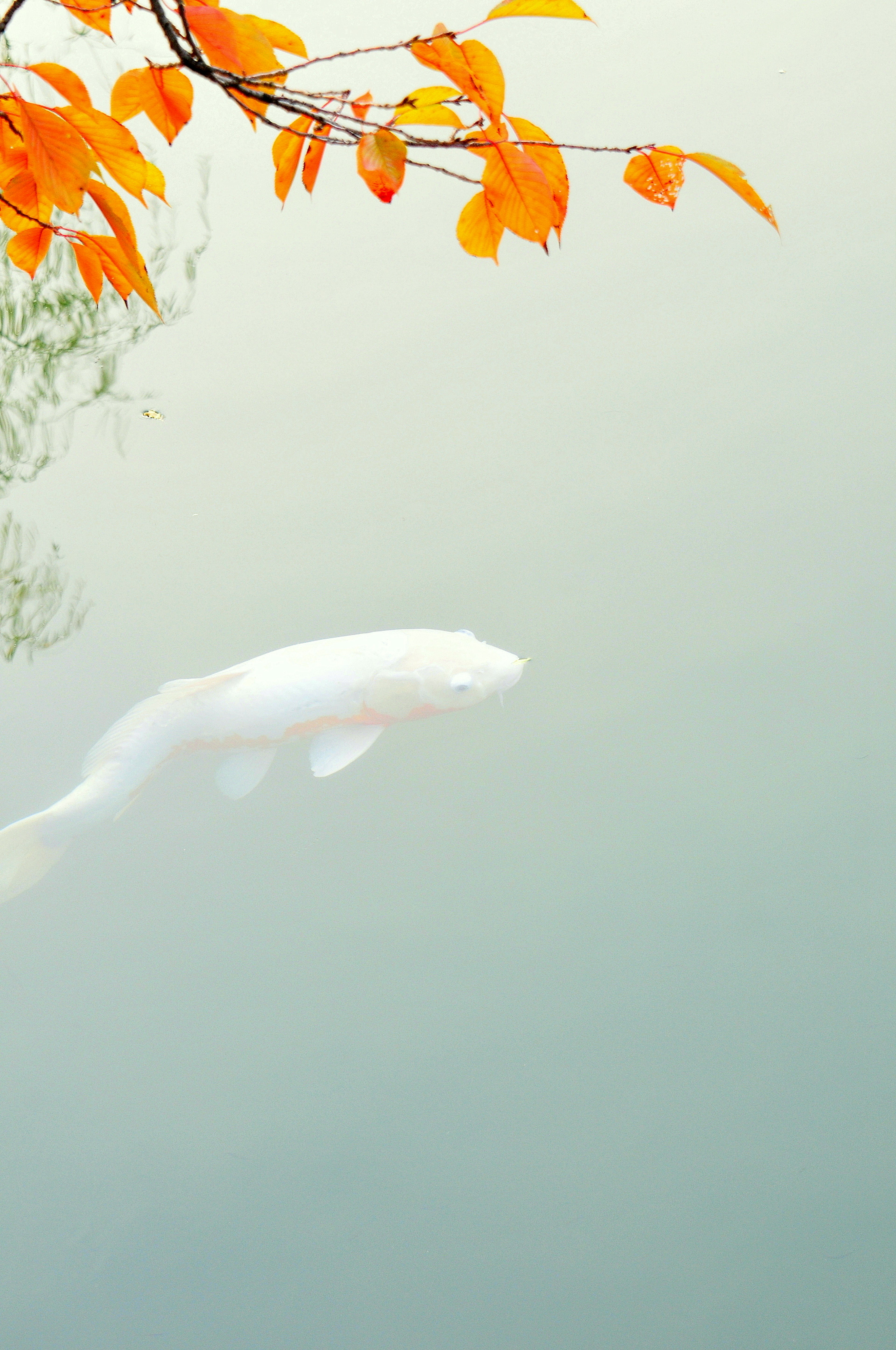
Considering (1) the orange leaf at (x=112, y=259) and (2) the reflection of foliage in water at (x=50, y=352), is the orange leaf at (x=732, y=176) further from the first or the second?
(2) the reflection of foliage in water at (x=50, y=352)

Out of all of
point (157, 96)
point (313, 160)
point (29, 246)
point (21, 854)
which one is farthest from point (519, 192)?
point (21, 854)

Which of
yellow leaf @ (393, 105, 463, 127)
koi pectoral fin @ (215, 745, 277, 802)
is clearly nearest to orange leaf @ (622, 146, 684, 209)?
yellow leaf @ (393, 105, 463, 127)

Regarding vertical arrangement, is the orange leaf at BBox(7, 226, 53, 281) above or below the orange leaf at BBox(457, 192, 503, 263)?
above

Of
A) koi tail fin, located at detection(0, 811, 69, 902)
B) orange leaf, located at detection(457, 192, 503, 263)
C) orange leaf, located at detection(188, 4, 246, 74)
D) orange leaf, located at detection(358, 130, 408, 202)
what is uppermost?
orange leaf, located at detection(188, 4, 246, 74)

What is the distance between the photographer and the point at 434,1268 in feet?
3.81

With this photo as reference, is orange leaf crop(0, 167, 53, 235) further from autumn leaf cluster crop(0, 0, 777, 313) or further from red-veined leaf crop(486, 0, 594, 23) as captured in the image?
red-veined leaf crop(486, 0, 594, 23)

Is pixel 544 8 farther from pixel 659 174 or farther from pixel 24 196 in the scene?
pixel 24 196

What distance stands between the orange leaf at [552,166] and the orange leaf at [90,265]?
0.95 ft

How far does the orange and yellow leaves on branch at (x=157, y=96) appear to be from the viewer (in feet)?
1.97

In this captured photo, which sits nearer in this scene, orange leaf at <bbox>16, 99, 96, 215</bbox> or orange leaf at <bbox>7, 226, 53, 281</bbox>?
orange leaf at <bbox>16, 99, 96, 215</bbox>

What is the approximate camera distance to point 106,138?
557mm

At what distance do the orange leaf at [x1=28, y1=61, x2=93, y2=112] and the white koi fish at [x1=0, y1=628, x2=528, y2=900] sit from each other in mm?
736

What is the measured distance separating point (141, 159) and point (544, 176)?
0.24 m

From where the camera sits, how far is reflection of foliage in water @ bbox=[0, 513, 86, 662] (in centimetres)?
132
